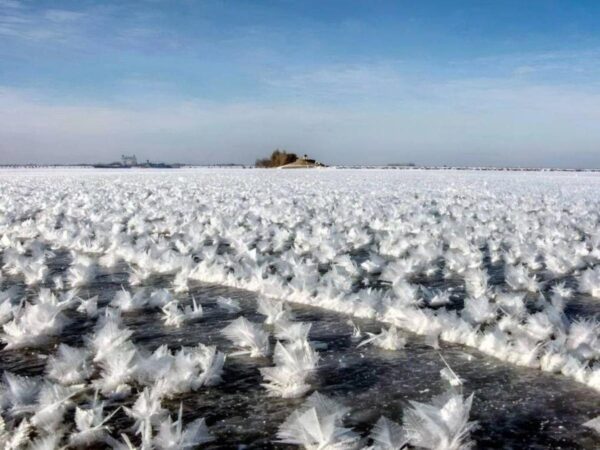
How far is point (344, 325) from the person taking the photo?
10.2 ft

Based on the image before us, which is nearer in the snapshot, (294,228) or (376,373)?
(376,373)

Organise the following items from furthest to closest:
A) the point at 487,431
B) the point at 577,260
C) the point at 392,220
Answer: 1. the point at 392,220
2. the point at 577,260
3. the point at 487,431

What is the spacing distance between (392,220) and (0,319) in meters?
5.59

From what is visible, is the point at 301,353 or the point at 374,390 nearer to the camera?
the point at 374,390

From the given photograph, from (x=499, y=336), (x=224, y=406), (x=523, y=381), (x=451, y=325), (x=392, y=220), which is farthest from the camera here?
(x=392, y=220)

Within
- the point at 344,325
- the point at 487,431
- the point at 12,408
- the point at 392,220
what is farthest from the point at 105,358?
the point at 392,220

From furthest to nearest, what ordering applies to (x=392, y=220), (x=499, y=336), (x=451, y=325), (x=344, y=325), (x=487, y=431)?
(x=392, y=220)
(x=344, y=325)
(x=451, y=325)
(x=499, y=336)
(x=487, y=431)

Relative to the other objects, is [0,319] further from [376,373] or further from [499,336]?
[499,336]

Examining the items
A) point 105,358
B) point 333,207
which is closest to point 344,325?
point 105,358

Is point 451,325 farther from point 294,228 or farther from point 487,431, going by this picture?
point 294,228

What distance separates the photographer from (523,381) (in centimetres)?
228

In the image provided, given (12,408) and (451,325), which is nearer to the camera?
(12,408)

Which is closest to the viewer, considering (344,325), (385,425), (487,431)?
(385,425)

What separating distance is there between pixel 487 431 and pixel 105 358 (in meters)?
1.54
